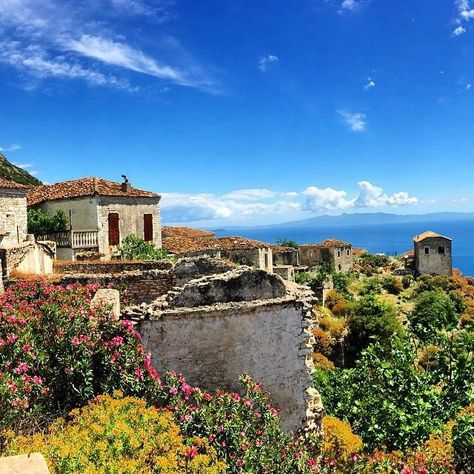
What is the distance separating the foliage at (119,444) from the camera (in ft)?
18.7

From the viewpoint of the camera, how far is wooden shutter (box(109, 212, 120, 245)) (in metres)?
31.7

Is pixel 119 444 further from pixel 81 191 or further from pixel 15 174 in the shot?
pixel 15 174

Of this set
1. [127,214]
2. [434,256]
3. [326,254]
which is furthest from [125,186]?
[434,256]

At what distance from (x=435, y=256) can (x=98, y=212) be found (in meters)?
53.9

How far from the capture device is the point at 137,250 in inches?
1180

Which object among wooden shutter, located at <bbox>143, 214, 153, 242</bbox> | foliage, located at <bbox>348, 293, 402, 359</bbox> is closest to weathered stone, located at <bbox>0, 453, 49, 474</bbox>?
foliage, located at <bbox>348, 293, 402, 359</bbox>

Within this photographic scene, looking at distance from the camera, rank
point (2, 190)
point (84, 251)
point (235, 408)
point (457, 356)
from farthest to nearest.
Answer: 1. point (84, 251)
2. point (2, 190)
3. point (457, 356)
4. point (235, 408)

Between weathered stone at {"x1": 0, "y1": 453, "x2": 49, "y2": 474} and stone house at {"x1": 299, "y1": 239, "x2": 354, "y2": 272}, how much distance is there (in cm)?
6310

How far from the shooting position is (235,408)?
25.9ft

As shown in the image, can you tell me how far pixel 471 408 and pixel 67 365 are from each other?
9826mm

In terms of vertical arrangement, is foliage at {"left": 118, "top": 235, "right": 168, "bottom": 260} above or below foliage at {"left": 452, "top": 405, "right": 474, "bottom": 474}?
above

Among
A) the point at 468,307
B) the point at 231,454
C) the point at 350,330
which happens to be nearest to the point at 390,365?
the point at 231,454

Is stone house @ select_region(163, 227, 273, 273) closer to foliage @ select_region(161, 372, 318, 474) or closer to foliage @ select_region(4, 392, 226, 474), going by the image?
foliage @ select_region(161, 372, 318, 474)

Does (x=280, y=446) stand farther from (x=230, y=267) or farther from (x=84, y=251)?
(x=84, y=251)
